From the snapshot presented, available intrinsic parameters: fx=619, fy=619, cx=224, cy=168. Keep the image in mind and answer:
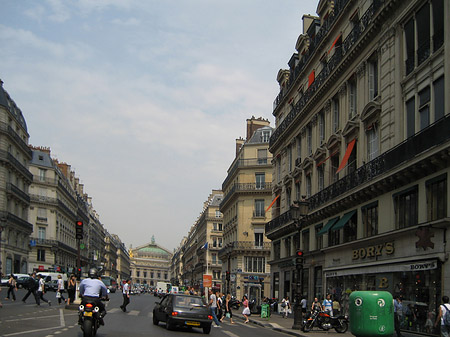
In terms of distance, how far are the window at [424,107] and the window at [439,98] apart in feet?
2.15

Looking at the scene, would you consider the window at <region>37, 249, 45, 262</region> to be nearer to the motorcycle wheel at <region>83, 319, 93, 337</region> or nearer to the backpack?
the motorcycle wheel at <region>83, 319, 93, 337</region>

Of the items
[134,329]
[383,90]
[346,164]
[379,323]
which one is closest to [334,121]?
[346,164]

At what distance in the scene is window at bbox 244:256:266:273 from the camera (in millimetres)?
67812

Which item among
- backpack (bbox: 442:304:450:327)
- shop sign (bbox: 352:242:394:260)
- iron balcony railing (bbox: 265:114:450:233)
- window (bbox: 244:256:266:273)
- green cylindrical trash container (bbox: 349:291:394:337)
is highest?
iron balcony railing (bbox: 265:114:450:233)

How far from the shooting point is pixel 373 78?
Answer: 92.2ft

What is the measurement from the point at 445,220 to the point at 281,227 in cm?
2440

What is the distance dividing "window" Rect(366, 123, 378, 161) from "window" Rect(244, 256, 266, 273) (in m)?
41.1

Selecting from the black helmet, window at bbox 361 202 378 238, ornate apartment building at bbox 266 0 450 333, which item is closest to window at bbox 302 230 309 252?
ornate apartment building at bbox 266 0 450 333

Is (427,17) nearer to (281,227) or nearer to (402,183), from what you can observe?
(402,183)

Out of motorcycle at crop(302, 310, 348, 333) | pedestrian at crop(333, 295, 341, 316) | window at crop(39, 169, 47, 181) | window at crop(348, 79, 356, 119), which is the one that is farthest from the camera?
window at crop(39, 169, 47, 181)

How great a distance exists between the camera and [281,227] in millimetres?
43844

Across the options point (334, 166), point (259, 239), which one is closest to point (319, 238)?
point (334, 166)

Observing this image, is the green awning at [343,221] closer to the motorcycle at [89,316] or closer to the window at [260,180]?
the motorcycle at [89,316]

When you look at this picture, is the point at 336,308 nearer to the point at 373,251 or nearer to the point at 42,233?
the point at 373,251
